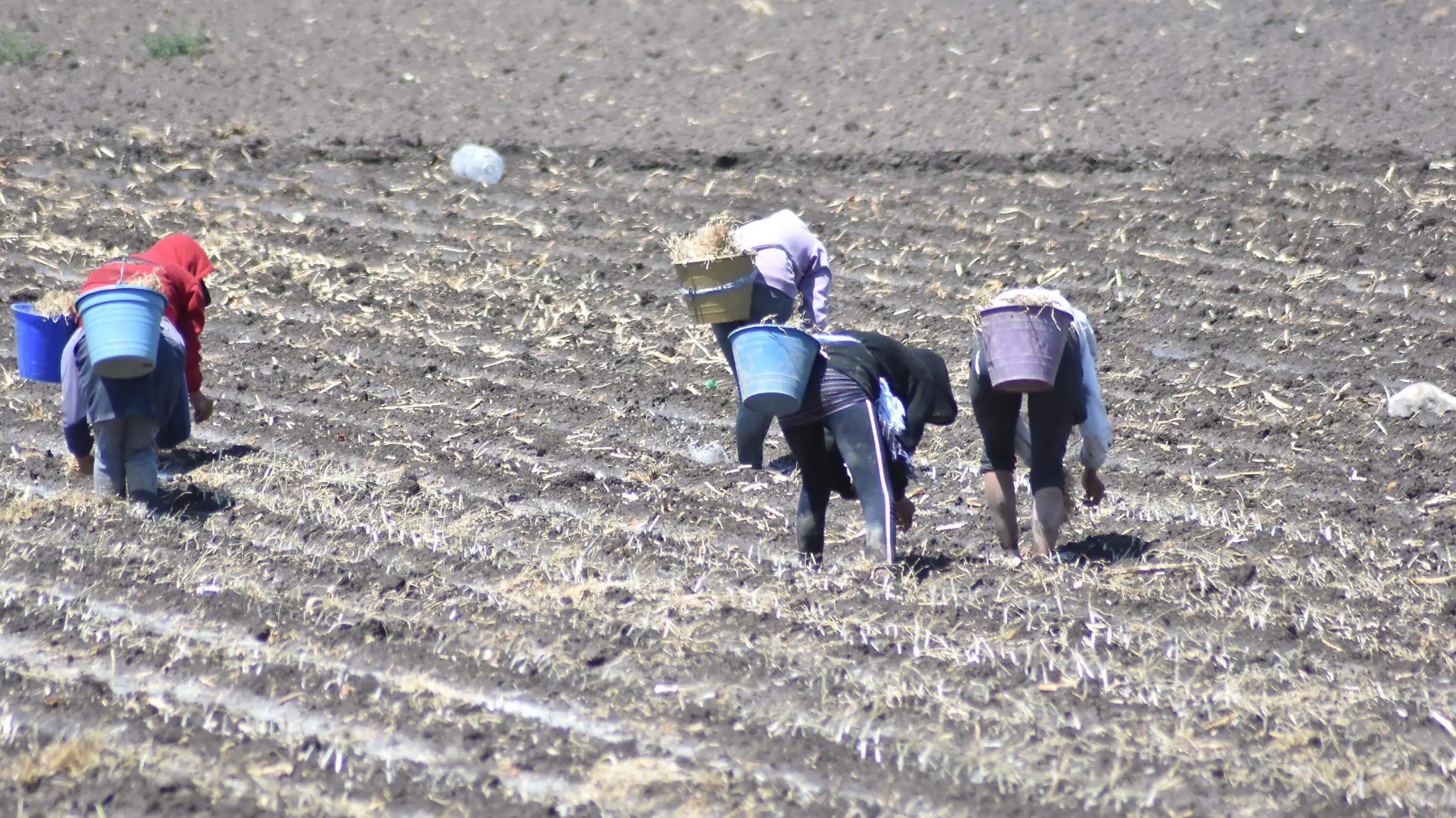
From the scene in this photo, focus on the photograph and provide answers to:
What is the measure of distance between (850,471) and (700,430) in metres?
2.24

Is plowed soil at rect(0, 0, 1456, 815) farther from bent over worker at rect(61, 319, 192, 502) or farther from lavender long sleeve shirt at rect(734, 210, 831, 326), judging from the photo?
lavender long sleeve shirt at rect(734, 210, 831, 326)

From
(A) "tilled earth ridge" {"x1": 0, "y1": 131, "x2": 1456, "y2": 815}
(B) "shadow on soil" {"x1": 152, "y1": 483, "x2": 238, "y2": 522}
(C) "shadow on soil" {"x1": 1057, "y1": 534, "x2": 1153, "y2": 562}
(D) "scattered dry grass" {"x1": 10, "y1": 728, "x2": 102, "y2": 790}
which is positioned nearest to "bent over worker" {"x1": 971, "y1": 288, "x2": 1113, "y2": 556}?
(C) "shadow on soil" {"x1": 1057, "y1": 534, "x2": 1153, "y2": 562}

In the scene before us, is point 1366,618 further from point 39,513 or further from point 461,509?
point 39,513

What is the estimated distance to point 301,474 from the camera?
22.9 ft

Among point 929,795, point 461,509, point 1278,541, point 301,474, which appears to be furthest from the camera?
point 301,474

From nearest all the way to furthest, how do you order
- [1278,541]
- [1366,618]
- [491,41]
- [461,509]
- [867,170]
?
[1366,618]
[1278,541]
[461,509]
[867,170]
[491,41]

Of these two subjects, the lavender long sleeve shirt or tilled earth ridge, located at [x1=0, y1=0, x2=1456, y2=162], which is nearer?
the lavender long sleeve shirt

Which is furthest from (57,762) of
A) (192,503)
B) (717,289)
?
(192,503)

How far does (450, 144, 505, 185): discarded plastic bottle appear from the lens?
11516 millimetres

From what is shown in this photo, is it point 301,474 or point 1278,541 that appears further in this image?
point 301,474

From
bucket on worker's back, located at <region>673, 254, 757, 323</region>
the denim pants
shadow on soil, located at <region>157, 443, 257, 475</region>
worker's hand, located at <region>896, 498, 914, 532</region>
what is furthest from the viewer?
Answer: shadow on soil, located at <region>157, 443, 257, 475</region>

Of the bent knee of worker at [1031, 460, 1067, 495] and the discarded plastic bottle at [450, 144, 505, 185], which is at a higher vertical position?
the discarded plastic bottle at [450, 144, 505, 185]

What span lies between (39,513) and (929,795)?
427 centimetres

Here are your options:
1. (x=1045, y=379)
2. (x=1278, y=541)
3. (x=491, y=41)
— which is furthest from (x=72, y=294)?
(x=491, y=41)
